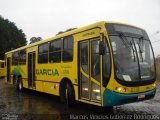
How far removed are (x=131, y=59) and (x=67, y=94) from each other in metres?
3.57

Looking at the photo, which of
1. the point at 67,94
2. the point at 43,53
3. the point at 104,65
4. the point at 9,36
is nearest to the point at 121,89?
the point at 104,65

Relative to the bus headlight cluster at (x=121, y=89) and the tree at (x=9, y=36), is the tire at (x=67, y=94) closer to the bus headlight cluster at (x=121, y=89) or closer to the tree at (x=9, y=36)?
the bus headlight cluster at (x=121, y=89)

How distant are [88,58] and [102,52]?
1.31m

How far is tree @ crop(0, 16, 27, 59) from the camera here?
5719 centimetres

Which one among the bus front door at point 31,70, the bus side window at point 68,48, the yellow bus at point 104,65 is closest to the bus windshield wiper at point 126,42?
the yellow bus at point 104,65

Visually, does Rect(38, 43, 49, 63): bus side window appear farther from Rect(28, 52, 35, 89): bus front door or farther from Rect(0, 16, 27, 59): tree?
Rect(0, 16, 27, 59): tree

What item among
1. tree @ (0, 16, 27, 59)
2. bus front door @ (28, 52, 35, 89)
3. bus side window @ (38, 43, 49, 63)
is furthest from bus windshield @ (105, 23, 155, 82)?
tree @ (0, 16, 27, 59)

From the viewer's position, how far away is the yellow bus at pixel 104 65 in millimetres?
8711

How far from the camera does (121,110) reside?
413 inches

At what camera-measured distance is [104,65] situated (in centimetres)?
895

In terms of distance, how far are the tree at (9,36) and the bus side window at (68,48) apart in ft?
157

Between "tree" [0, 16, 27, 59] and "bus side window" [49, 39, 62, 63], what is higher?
"tree" [0, 16, 27, 59]

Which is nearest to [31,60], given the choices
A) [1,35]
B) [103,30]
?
[103,30]

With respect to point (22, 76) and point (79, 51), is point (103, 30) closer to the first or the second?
point (79, 51)
